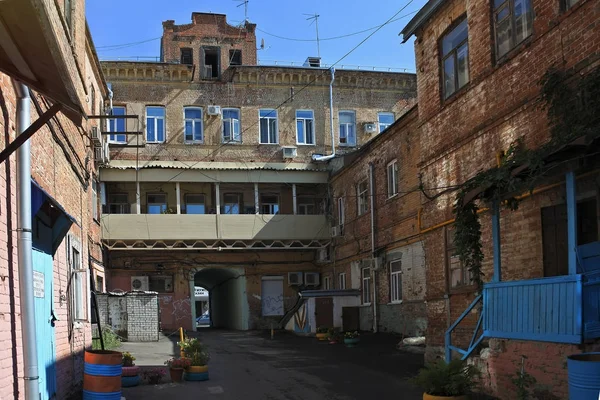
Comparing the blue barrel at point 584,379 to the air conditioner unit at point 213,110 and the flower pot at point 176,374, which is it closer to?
the flower pot at point 176,374

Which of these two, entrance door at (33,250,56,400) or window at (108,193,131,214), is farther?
window at (108,193,131,214)

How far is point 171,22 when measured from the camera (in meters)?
29.8

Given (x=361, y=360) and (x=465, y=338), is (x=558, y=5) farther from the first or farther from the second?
(x=361, y=360)

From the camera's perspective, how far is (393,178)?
20.2 m

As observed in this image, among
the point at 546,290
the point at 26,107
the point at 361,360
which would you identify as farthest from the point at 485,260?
the point at 26,107

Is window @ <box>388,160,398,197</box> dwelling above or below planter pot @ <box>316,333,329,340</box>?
above

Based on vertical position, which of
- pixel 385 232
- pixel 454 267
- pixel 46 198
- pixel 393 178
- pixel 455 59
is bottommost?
pixel 454 267

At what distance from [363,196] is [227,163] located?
7.76 meters

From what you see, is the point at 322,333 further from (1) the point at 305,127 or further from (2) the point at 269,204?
(1) the point at 305,127

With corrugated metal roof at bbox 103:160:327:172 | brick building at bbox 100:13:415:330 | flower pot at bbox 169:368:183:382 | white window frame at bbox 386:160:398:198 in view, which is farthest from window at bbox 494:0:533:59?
corrugated metal roof at bbox 103:160:327:172

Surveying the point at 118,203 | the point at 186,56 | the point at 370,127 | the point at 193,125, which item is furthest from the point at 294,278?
the point at 186,56

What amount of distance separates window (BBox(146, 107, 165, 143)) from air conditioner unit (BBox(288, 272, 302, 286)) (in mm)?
8706

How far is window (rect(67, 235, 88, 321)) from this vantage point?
10.2 m

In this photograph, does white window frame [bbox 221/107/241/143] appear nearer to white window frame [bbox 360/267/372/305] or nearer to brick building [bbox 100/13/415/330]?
brick building [bbox 100/13/415/330]
